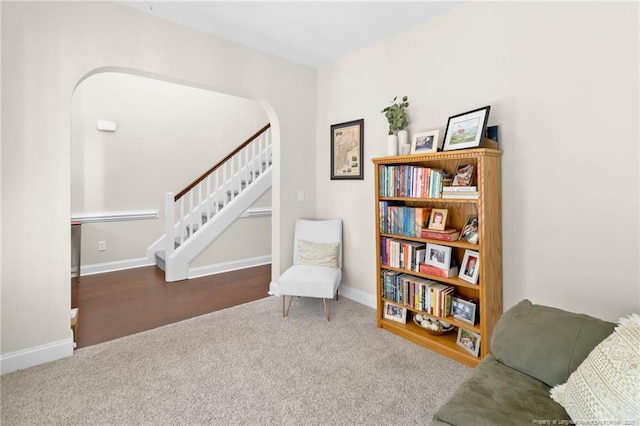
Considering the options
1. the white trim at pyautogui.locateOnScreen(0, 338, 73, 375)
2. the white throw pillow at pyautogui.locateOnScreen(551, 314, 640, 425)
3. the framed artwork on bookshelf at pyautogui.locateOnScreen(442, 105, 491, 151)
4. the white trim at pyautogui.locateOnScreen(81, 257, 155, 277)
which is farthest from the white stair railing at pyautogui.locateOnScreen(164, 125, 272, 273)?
the white throw pillow at pyautogui.locateOnScreen(551, 314, 640, 425)

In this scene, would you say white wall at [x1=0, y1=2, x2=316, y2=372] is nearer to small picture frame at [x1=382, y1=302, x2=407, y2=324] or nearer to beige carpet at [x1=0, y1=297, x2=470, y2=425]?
beige carpet at [x1=0, y1=297, x2=470, y2=425]

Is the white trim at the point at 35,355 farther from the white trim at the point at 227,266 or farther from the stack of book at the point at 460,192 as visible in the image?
the stack of book at the point at 460,192

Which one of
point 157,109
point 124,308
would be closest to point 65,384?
point 124,308

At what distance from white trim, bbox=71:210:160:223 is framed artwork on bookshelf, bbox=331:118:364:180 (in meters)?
3.08

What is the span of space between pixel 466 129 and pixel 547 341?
1456 millimetres

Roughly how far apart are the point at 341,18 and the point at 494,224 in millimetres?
2038

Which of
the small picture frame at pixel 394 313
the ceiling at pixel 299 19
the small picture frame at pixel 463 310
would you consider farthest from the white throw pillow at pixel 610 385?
the ceiling at pixel 299 19

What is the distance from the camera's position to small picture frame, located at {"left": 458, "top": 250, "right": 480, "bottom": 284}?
215cm

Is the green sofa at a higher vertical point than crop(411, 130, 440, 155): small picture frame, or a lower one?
lower

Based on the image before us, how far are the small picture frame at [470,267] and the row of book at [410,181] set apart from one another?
1.54ft

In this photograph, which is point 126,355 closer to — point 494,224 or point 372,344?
point 372,344

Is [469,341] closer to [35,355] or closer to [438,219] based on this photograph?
[438,219]

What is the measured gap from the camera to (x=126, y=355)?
2238 mm

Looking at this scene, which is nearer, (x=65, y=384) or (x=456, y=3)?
(x=65, y=384)
